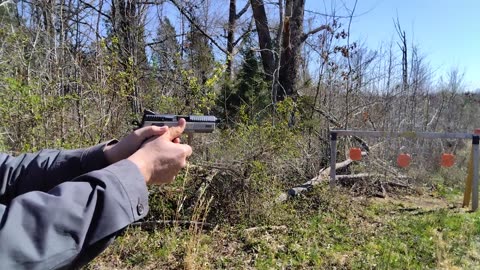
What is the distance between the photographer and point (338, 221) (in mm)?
5445

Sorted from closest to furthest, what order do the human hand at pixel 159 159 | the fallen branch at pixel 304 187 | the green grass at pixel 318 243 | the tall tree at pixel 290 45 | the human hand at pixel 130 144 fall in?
the human hand at pixel 159 159 → the human hand at pixel 130 144 → the green grass at pixel 318 243 → the fallen branch at pixel 304 187 → the tall tree at pixel 290 45

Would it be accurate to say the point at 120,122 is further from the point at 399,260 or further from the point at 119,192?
the point at 119,192

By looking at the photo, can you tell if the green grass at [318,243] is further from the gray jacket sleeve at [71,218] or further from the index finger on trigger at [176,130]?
the gray jacket sleeve at [71,218]

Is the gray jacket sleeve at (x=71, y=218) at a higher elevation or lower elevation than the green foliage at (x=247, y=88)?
lower

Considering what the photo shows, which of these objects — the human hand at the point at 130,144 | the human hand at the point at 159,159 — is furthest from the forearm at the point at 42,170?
the human hand at the point at 159,159

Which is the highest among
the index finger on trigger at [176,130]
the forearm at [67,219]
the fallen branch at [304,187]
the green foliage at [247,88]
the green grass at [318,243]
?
the green foliage at [247,88]

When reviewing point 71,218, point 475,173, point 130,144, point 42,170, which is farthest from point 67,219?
point 475,173

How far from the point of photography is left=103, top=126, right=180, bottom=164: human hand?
1.39 metres

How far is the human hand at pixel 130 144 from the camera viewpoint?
1388mm

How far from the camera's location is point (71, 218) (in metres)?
0.90

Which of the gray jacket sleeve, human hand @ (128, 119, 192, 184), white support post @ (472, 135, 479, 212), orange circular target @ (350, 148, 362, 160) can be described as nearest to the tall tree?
orange circular target @ (350, 148, 362, 160)

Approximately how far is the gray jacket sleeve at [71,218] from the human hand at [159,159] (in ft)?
0.22

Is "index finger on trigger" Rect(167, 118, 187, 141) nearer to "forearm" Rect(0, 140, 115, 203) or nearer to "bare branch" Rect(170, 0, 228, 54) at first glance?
"forearm" Rect(0, 140, 115, 203)

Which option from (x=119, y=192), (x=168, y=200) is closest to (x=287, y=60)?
(x=168, y=200)
